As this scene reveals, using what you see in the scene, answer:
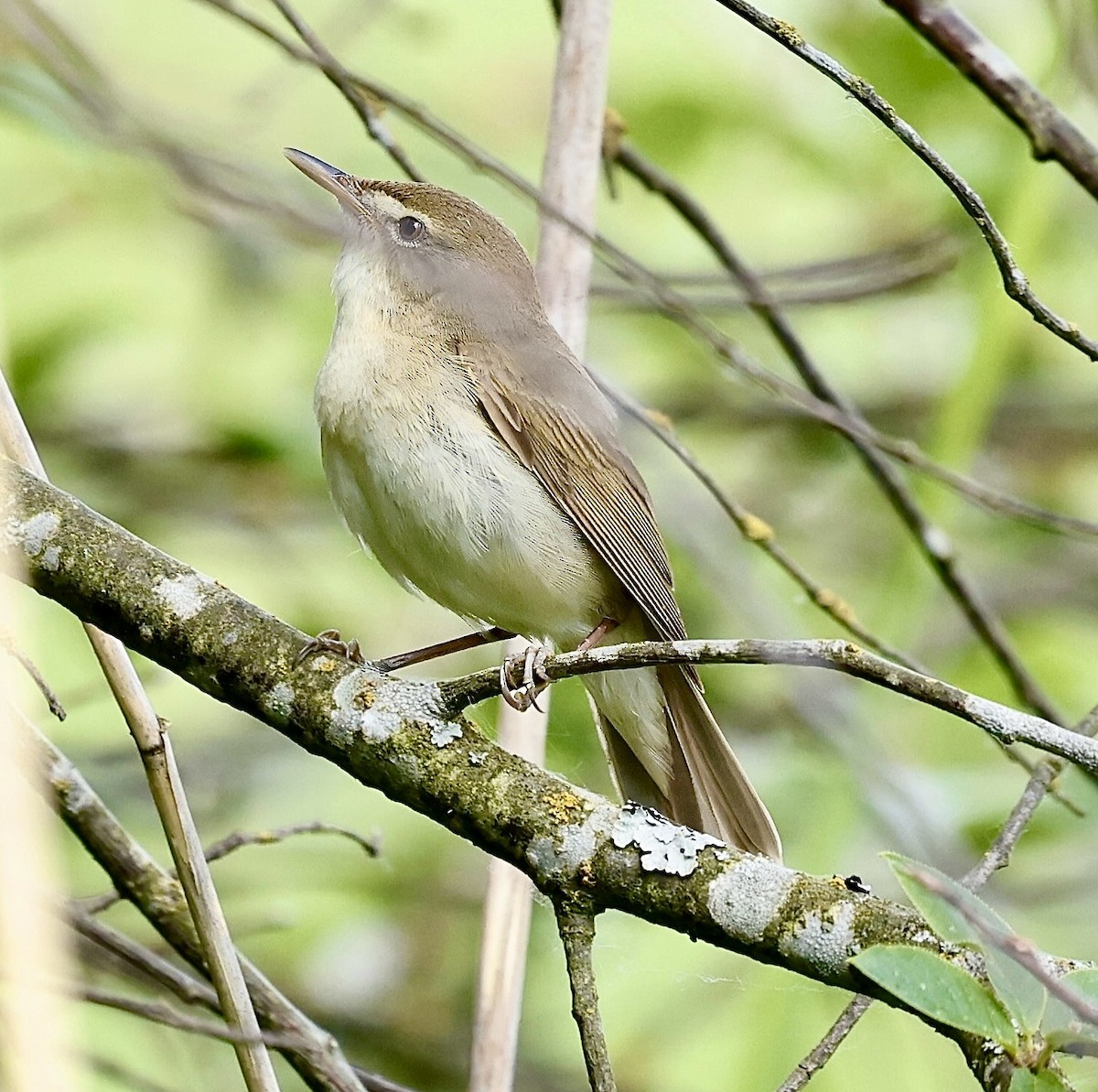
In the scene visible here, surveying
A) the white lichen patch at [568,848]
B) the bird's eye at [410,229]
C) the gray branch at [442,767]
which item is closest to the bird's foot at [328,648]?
the gray branch at [442,767]

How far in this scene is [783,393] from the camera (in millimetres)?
2721

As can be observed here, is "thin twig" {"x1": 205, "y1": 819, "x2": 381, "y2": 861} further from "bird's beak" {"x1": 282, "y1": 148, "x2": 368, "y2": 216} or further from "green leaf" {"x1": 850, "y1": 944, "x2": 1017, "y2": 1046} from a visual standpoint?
"bird's beak" {"x1": 282, "y1": 148, "x2": 368, "y2": 216}

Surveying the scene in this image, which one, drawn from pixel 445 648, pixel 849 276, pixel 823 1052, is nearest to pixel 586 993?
pixel 823 1052

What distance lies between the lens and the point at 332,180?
9.86 feet

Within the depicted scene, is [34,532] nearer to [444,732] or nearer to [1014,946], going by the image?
[444,732]

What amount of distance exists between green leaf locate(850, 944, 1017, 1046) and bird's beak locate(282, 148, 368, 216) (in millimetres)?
2008

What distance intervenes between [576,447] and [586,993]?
1418 mm

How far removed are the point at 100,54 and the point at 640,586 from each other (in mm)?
3363

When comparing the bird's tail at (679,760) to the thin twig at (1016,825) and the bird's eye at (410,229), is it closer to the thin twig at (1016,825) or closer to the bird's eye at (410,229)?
the thin twig at (1016,825)

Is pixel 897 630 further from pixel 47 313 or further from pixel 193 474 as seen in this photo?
pixel 47 313

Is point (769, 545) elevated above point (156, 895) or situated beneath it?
elevated above

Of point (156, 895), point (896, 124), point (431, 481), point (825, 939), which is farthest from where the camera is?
point (431, 481)

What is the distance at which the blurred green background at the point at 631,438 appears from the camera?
3320mm

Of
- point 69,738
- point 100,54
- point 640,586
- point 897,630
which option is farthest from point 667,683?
point 100,54
